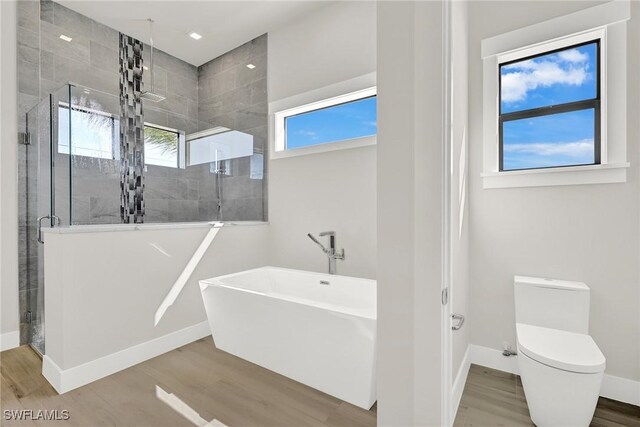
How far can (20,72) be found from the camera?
9.24 feet

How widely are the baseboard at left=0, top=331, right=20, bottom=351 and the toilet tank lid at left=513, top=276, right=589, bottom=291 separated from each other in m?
4.12

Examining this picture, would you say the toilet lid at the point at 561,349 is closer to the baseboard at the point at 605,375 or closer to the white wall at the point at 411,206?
the baseboard at the point at 605,375

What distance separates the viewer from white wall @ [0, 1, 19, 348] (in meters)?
2.71

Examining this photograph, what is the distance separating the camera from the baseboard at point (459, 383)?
5.77 ft

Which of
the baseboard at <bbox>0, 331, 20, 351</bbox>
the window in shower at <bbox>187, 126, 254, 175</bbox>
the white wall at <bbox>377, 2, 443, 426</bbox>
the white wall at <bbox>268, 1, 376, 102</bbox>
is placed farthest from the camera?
the window in shower at <bbox>187, 126, 254, 175</bbox>

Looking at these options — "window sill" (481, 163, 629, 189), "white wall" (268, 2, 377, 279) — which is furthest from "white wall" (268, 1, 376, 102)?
"window sill" (481, 163, 629, 189)

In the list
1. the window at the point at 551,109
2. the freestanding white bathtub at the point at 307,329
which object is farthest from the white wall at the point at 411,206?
the window at the point at 551,109

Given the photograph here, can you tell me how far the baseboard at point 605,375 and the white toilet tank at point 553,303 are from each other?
37 centimetres

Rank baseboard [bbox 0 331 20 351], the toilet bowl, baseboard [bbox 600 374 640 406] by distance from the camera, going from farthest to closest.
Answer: baseboard [bbox 0 331 20 351] → baseboard [bbox 600 374 640 406] → the toilet bowl

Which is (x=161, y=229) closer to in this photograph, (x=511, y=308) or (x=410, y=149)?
(x=410, y=149)

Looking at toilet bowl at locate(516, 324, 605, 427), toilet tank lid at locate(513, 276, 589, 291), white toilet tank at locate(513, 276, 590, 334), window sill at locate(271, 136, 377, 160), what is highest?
window sill at locate(271, 136, 377, 160)

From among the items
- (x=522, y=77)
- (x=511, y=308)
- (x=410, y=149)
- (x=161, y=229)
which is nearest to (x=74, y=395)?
(x=161, y=229)

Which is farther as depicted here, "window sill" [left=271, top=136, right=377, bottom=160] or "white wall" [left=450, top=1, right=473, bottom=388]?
"window sill" [left=271, top=136, right=377, bottom=160]

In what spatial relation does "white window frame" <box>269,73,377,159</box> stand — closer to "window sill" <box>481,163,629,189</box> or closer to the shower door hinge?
"window sill" <box>481,163,629,189</box>
